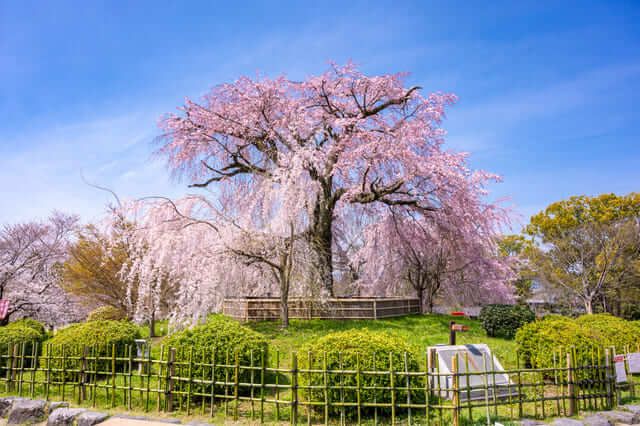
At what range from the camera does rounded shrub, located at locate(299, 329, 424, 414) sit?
19.5 ft

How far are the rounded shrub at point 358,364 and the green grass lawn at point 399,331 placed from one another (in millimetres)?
3691

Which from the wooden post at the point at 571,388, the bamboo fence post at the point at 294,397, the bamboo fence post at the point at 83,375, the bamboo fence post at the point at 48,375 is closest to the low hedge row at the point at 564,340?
the wooden post at the point at 571,388

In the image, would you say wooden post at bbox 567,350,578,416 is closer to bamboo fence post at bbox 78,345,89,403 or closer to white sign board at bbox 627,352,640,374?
white sign board at bbox 627,352,640,374

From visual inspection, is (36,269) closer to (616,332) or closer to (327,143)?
(327,143)

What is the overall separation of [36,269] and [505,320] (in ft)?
74.3

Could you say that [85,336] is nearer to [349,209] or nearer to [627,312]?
[349,209]

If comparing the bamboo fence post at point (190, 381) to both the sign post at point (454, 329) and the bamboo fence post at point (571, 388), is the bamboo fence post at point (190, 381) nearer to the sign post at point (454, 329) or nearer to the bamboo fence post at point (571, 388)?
the sign post at point (454, 329)

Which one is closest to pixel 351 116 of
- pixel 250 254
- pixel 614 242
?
pixel 250 254

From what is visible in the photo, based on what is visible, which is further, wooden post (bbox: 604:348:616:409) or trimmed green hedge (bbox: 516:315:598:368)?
trimmed green hedge (bbox: 516:315:598:368)

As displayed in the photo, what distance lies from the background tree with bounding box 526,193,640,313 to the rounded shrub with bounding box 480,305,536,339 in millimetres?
15809

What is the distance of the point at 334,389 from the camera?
6.02m

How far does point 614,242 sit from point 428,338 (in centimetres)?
2003

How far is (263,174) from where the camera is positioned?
16062mm

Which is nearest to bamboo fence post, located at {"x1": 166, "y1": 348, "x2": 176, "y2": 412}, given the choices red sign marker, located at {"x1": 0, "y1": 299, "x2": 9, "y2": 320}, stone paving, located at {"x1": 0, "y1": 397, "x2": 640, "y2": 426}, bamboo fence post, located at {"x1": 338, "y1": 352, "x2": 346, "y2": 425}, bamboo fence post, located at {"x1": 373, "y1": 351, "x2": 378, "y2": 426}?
stone paving, located at {"x1": 0, "y1": 397, "x2": 640, "y2": 426}
